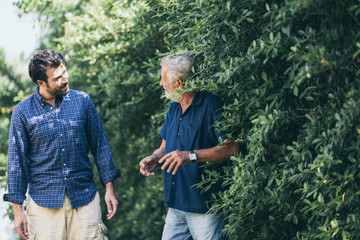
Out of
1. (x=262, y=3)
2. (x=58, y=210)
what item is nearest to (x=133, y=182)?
(x=58, y=210)

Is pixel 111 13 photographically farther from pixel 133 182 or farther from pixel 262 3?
pixel 262 3

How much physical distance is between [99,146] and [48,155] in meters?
0.41

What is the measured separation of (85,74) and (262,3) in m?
3.97

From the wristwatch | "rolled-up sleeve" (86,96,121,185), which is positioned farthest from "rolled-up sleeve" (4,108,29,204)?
the wristwatch

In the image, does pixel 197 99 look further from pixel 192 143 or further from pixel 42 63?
pixel 42 63

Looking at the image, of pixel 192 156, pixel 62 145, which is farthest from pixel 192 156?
pixel 62 145

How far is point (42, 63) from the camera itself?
11.1ft

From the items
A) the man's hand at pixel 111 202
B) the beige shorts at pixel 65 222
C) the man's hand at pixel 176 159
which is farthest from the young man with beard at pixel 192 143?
the beige shorts at pixel 65 222

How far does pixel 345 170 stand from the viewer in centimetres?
229

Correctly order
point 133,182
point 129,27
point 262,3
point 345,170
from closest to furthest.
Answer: point 345,170, point 262,3, point 129,27, point 133,182

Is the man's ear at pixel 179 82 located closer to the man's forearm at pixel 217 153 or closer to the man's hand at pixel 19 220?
the man's forearm at pixel 217 153

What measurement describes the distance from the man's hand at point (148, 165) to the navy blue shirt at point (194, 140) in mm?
228

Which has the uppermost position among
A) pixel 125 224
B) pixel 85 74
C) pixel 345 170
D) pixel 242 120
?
pixel 85 74

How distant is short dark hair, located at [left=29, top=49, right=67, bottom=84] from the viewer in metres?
3.36
